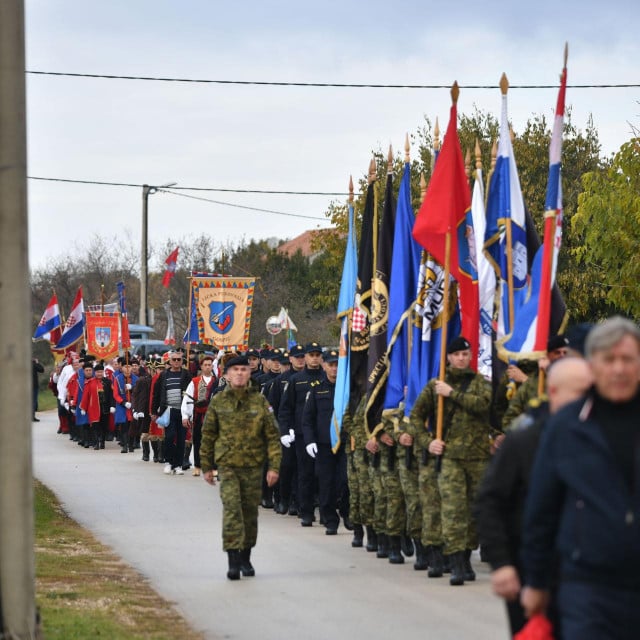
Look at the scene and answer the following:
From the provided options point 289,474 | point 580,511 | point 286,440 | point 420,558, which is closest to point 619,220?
point 289,474

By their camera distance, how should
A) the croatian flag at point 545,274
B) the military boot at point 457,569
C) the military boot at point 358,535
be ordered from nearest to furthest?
the croatian flag at point 545,274 < the military boot at point 457,569 < the military boot at point 358,535

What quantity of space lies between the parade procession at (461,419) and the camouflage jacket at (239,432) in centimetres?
1

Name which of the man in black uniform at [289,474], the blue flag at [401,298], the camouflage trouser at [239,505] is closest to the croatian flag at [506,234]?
the blue flag at [401,298]

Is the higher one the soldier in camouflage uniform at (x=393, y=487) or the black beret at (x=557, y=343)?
the black beret at (x=557, y=343)

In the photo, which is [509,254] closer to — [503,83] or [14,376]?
[503,83]

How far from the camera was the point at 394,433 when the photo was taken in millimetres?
13695

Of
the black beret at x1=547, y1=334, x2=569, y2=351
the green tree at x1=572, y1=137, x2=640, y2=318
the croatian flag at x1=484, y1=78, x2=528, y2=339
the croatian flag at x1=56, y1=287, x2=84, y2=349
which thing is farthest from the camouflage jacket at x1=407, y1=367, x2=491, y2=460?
the croatian flag at x1=56, y1=287, x2=84, y2=349

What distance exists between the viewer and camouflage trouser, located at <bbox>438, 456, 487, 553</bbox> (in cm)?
1166

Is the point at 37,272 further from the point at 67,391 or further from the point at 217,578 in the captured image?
the point at 217,578

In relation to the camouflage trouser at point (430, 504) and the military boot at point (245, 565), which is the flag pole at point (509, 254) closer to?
the camouflage trouser at point (430, 504)

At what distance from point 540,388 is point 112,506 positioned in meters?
10.1

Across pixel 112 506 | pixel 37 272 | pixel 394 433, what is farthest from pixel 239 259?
pixel 394 433

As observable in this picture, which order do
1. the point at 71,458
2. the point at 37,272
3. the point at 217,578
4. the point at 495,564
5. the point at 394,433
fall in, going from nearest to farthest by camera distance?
the point at 495,564 → the point at 217,578 → the point at 394,433 → the point at 71,458 → the point at 37,272

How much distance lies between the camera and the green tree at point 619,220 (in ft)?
78.6
